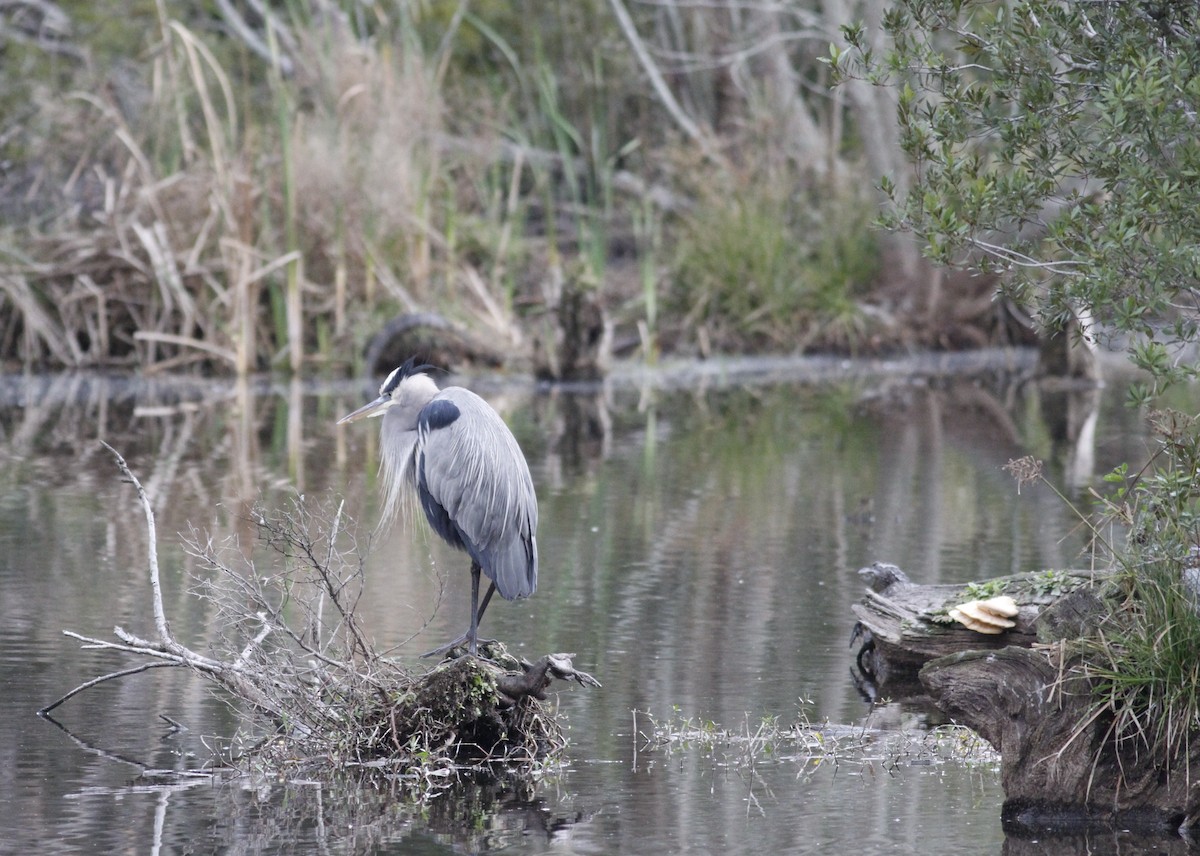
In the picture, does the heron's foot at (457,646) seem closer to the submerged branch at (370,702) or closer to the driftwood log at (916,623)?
the submerged branch at (370,702)

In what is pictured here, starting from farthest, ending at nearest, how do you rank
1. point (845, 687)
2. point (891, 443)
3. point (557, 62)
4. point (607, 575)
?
1. point (557, 62)
2. point (891, 443)
3. point (607, 575)
4. point (845, 687)

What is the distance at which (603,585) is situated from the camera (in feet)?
31.1

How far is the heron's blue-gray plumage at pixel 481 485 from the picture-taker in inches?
262

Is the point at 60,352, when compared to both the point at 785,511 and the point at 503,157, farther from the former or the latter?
→ the point at 785,511

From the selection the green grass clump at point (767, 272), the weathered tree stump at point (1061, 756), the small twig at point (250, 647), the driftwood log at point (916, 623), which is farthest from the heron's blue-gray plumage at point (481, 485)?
the green grass clump at point (767, 272)

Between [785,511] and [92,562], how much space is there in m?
4.59

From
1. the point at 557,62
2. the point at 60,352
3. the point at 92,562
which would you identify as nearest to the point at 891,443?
the point at 92,562

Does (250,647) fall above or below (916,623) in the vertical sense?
above

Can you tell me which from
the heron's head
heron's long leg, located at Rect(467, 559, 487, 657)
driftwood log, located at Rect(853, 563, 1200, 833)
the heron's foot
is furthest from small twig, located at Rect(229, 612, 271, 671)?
driftwood log, located at Rect(853, 563, 1200, 833)

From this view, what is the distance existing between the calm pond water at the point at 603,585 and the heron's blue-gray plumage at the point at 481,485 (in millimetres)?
455

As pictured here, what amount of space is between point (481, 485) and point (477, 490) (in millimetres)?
26

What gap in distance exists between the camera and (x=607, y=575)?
9758 mm

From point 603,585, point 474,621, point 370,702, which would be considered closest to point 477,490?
point 474,621

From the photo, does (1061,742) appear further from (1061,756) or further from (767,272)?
(767,272)
